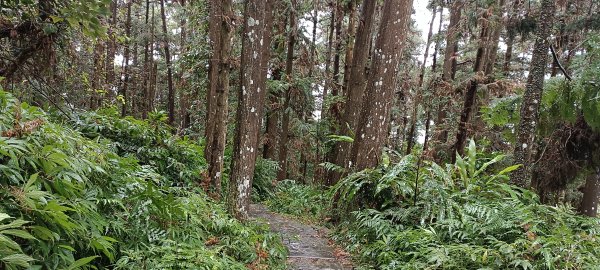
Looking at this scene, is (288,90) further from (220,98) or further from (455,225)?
(455,225)

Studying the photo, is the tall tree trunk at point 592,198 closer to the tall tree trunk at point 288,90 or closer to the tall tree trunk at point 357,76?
the tall tree trunk at point 357,76

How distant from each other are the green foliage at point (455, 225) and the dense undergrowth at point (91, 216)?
167 centimetres

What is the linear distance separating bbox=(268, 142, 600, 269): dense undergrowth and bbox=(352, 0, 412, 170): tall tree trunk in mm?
828

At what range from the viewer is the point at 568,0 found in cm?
1087

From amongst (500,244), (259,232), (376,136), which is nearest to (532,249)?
(500,244)

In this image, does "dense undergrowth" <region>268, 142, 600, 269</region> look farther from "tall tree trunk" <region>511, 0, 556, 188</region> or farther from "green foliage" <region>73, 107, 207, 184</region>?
"green foliage" <region>73, 107, 207, 184</region>

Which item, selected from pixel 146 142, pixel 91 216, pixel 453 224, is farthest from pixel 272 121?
pixel 91 216

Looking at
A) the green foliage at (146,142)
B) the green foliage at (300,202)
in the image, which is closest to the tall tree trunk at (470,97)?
the green foliage at (300,202)

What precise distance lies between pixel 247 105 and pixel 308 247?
257cm

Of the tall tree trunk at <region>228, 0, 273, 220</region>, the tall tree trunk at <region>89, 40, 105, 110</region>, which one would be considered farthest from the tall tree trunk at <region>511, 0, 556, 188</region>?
the tall tree trunk at <region>89, 40, 105, 110</region>

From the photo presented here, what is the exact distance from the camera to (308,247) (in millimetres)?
6332

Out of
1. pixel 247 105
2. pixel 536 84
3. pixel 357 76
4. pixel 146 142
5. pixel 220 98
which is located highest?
pixel 357 76

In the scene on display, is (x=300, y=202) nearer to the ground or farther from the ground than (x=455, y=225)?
nearer to the ground

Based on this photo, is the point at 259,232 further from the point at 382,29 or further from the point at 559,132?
the point at 559,132
